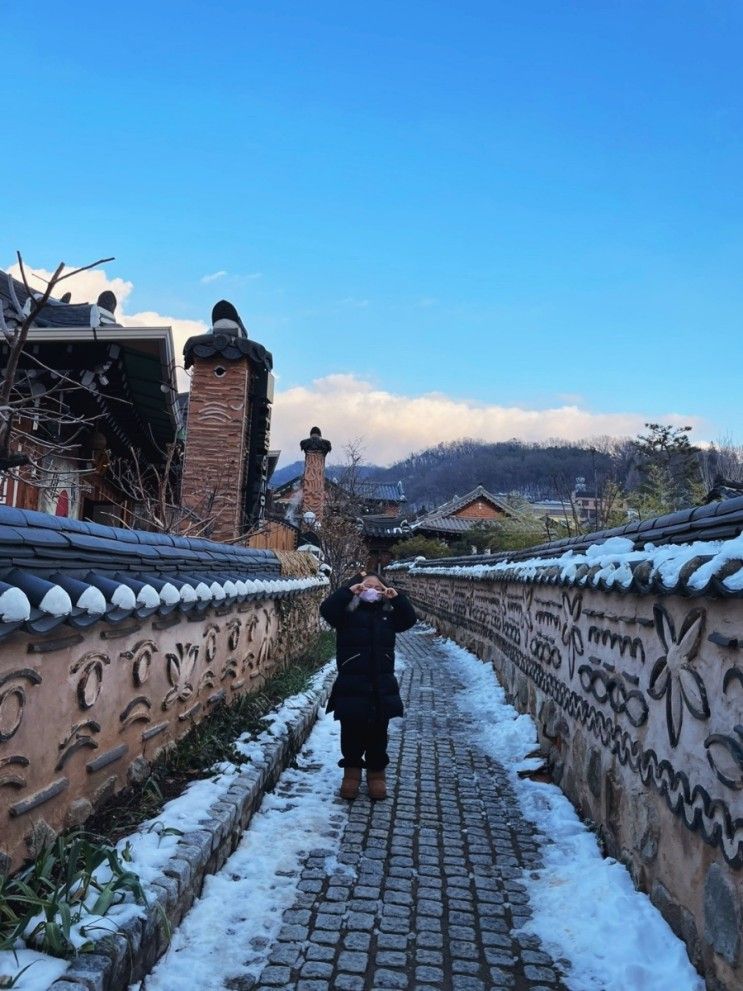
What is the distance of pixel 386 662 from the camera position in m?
4.98

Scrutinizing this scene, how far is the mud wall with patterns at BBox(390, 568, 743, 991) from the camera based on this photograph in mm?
2344

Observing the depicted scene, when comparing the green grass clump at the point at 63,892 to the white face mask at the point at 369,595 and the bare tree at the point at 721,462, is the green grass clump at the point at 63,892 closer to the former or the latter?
the white face mask at the point at 369,595

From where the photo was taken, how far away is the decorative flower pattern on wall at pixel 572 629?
Answer: 4957 millimetres

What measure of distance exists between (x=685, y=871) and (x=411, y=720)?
5.09 metres

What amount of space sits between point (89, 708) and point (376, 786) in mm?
2610

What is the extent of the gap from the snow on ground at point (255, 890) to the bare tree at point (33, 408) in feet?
8.08

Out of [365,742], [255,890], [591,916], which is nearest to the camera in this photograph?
[591,916]

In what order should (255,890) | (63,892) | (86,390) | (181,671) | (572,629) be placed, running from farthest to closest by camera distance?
(86,390)
(572,629)
(181,671)
(255,890)
(63,892)

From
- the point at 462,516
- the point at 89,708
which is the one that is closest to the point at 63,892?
the point at 89,708

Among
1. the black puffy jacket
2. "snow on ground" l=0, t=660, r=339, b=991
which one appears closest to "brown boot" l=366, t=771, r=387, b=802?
the black puffy jacket

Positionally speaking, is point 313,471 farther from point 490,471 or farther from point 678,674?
point 490,471

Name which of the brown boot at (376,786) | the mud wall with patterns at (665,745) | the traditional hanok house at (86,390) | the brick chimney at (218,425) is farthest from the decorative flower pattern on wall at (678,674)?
the brick chimney at (218,425)

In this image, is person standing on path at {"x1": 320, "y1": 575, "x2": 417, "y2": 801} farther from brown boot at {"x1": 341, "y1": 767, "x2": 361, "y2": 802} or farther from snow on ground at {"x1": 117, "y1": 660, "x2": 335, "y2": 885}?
snow on ground at {"x1": 117, "y1": 660, "x2": 335, "y2": 885}

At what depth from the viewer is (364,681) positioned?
16.0 feet
